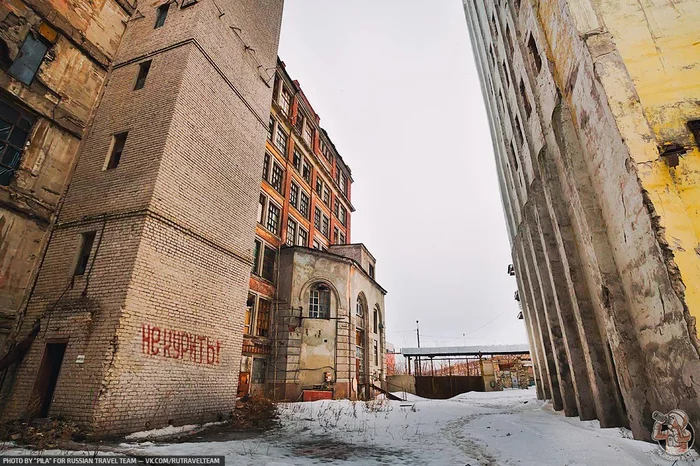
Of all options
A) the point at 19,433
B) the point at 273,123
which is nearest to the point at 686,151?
the point at 19,433

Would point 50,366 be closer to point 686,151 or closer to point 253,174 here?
point 253,174

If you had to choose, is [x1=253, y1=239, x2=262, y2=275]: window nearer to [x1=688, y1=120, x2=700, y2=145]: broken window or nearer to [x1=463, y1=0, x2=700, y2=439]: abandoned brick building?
[x1=463, y1=0, x2=700, y2=439]: abandoned brick building

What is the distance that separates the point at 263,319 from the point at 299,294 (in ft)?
7.66

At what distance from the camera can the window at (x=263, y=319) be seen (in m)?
17.4

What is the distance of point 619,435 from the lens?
632 centimetres

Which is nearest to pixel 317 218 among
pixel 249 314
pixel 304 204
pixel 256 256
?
pixel 304 204

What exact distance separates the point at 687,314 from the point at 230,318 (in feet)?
36.2

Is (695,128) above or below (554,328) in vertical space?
above

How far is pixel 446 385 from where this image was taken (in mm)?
28500

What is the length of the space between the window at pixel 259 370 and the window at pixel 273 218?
694 cm

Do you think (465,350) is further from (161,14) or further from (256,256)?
(161,14)

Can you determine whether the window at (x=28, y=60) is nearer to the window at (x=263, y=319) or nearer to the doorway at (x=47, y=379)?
the doorway at (x=47, y=379)

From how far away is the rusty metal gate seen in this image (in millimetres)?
28094

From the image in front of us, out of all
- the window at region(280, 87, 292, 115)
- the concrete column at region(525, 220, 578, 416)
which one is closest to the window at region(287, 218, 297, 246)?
the window at region(280, 87, 292, 115)
